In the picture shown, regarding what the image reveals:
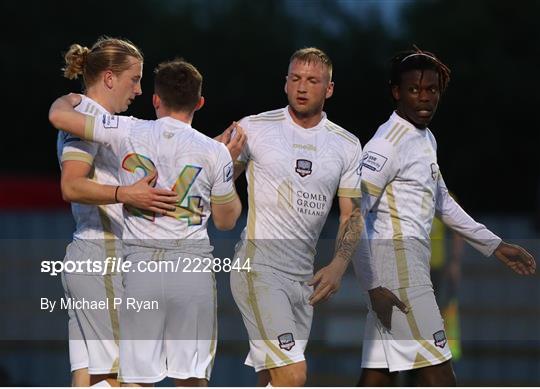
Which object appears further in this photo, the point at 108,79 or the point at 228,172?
the point at 108,79

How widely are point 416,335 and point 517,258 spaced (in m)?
0.81

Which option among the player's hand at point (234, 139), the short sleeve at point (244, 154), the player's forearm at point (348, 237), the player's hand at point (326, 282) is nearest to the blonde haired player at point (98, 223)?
the player's hand at point (234, 139)

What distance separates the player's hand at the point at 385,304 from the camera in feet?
27.3

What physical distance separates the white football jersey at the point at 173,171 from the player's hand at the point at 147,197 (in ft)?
0.19

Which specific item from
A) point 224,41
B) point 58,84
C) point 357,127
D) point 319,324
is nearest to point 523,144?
point 357,127

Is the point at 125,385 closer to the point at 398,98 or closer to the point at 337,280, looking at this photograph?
the point at 337,280

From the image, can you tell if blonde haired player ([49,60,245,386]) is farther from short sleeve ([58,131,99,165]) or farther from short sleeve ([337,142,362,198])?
short sleeve ([337,142,362,198])

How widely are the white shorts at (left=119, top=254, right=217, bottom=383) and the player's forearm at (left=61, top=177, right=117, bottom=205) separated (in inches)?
13.1

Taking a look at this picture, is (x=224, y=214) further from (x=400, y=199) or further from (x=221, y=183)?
(x=400, y=199)

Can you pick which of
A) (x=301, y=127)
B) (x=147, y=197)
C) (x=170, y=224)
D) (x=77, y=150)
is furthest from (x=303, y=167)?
(x=77, y=150)

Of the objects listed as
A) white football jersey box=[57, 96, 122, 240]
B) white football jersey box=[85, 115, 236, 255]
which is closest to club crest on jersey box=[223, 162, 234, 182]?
white football jersey box=[85, 115, 236, 255]

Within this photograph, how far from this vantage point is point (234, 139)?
816 cm

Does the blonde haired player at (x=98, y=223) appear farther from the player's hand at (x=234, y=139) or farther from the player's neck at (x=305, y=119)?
the player's neck at (x=305, y=119)

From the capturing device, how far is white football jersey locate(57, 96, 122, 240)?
7.80 m
